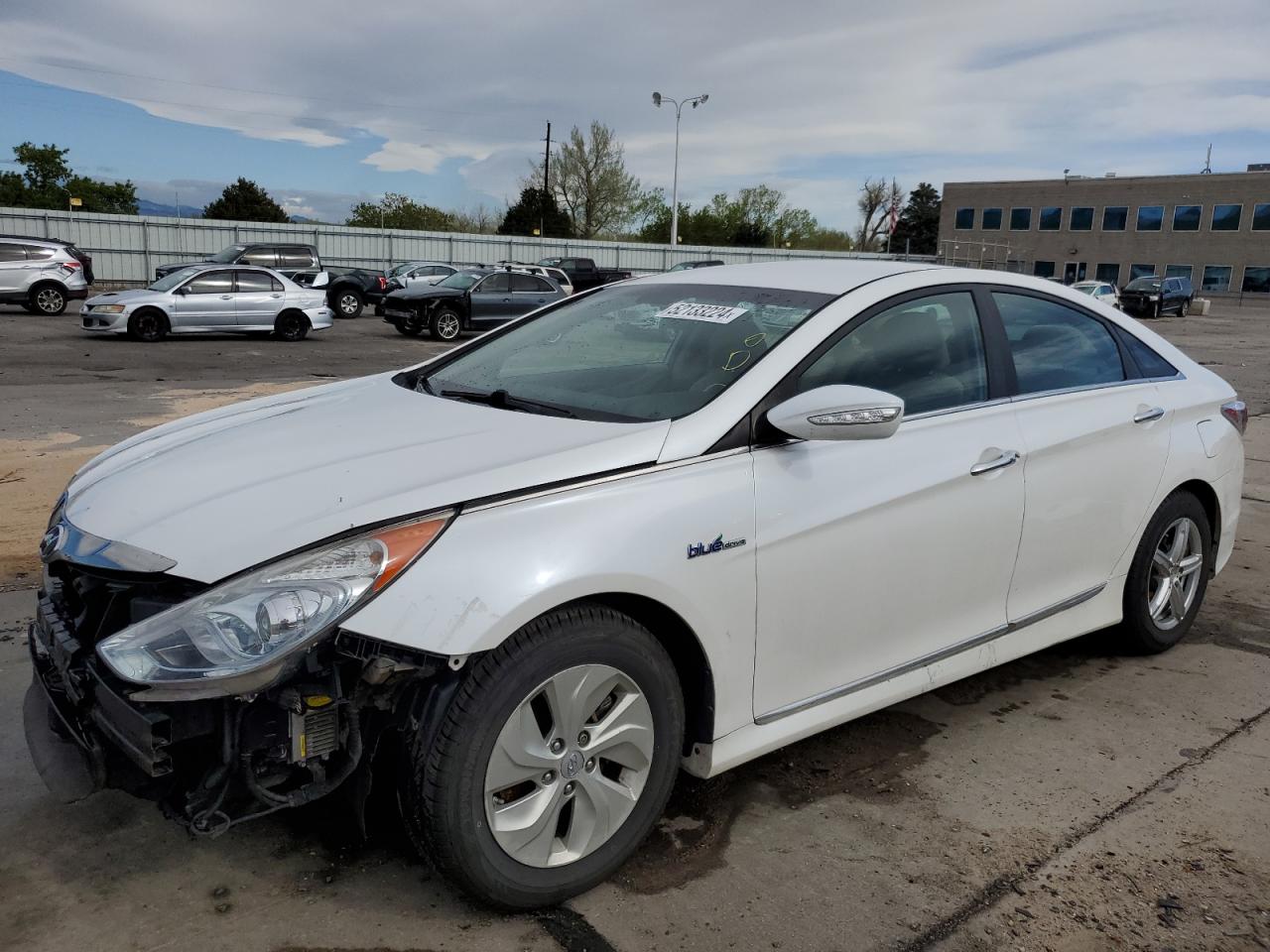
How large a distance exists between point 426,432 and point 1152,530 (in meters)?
2.90

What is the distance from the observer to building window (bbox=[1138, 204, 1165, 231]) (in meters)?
67.6

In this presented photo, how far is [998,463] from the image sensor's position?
331 cm

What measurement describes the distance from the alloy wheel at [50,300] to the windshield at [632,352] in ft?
76.2

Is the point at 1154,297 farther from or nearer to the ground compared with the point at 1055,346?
farther from the ground

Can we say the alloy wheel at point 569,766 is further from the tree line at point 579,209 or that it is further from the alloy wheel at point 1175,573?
the tree line at point 579,209

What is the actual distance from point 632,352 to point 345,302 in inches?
Result: 1014

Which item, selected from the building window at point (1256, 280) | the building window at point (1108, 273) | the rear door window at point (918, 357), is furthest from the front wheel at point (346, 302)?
the building window at point (1256, 280)

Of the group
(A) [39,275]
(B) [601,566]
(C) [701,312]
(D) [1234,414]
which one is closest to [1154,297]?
(A) [39,275]

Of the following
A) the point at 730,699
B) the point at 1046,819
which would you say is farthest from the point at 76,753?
the point at 1046,819

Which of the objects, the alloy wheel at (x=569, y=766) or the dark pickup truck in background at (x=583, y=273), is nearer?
the alloy wheel at (x=569, y=766)

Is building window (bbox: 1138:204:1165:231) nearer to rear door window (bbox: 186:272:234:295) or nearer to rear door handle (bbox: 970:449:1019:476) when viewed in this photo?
rear door window (bbox: 186:272:234:295)

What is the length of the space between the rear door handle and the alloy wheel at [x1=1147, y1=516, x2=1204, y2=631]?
3.89 feet

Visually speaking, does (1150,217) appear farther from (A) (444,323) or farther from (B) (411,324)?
(B) (411,324)

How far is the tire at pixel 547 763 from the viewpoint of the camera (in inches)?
89.0
